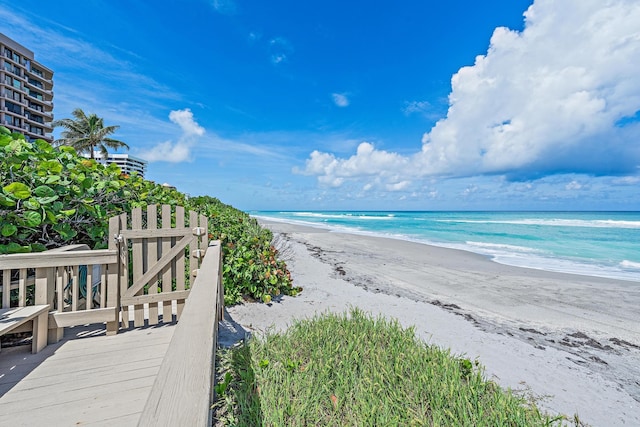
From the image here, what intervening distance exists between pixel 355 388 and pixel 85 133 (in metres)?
42.9

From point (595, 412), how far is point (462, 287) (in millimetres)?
4903

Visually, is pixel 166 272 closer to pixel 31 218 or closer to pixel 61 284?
pixel 61 284

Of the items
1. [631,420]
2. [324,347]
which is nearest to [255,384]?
[324,347]

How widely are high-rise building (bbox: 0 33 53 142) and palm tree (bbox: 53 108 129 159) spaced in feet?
37.4

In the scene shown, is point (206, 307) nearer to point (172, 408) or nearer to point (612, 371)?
point (172, 408)

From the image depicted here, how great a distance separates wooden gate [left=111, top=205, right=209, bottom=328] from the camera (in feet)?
11.3

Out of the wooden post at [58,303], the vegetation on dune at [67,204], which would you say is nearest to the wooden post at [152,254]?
the vegetation on dune at [67,204]

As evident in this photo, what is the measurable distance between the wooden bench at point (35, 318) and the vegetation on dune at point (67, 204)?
61cm

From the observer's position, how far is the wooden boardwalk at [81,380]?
6.59 ft

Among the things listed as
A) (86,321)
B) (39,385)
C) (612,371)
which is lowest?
(612,371)

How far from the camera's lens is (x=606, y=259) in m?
12.8

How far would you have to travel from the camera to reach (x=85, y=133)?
33.3 metres

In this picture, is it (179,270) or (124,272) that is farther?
(179,270)

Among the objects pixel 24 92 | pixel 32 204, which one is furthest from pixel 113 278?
pixel 24 92
